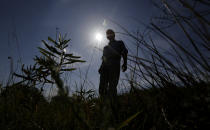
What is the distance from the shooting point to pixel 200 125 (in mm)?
542

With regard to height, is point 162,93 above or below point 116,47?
below

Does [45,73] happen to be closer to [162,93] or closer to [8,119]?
[8,119]

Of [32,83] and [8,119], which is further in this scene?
[32,83]

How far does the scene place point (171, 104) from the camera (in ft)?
2.48

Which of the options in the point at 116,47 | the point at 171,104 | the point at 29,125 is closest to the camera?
the point at 29,125

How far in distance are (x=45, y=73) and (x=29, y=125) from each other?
0.46 meters

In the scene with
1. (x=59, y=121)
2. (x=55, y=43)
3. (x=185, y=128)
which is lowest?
(x=185, y=128)

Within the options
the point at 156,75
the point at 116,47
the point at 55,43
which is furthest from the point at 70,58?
the point at 116,47

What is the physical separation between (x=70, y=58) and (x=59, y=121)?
Result: 0.42 meters

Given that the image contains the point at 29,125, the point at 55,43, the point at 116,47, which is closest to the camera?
the point at 29,125

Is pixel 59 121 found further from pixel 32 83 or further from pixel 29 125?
pixel 32 83

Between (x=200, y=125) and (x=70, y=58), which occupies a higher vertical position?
(x=70, y=58)

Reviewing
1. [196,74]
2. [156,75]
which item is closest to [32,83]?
[156,75]

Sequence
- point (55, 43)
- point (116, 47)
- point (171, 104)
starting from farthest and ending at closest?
point (116, 47)
point (55, 43)
point (171, 104)
